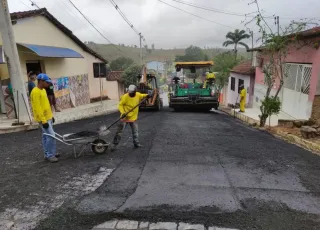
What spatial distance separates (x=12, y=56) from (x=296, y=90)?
10861 millimetres

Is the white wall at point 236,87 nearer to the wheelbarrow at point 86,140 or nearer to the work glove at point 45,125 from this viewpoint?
the wheelbarrow at point 86,140

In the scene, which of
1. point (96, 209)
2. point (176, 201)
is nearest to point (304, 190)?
point (176, 201)

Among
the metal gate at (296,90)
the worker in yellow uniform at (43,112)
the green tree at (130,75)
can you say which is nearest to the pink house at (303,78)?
the metal gate at (296,90)

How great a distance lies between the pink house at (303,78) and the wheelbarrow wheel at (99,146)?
7.70 meters

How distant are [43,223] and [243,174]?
3.21 meters

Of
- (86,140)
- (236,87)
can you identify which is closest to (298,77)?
(86,140)

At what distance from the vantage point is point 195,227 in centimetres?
306

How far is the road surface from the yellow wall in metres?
7.30

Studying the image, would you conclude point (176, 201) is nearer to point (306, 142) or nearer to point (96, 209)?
point (96, 209)

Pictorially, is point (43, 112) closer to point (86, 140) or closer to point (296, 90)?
point (86, 140)

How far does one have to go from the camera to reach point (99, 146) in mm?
5680

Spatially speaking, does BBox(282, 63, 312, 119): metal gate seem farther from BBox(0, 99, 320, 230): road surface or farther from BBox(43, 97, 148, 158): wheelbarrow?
BBox(43, 97, 148, 158): wheelbarrow

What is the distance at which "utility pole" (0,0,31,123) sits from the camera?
846cm

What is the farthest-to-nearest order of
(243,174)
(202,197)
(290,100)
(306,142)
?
1. (290,100)
2. (306,142)
3. (243,174)
4. (202,197)
